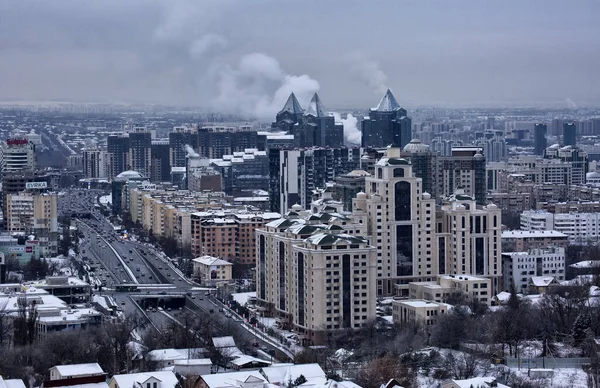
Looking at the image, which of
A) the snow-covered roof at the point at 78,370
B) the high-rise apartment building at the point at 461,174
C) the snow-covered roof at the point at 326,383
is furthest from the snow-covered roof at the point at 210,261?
the snow-covered roof at the point at 326,383

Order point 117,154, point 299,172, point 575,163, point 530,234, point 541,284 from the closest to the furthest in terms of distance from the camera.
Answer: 1. point 541,284
2. point 530,234
3. point 299,172
4. point 575,163
5. point 117,154

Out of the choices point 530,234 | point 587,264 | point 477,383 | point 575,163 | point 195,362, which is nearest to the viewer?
point 477,383

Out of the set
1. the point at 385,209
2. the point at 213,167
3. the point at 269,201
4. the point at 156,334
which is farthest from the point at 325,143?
the point at 156,334

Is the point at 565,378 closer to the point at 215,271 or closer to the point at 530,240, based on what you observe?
the point at 215,271

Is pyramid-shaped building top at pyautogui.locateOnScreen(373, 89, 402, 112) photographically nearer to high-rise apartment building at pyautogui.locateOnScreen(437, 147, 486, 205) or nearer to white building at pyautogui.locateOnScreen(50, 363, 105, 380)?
high-rise apartment building at pyautogui.locateOnScreen(437, 147, 486, 205)

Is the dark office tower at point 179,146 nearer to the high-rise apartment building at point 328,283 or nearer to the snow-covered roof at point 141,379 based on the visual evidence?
the high-rise apartment building at point 328,283

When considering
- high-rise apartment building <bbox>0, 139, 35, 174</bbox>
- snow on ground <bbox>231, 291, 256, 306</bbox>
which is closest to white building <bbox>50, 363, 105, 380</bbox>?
snow on ground <bbox>231, 291, 256, 306</bbox>

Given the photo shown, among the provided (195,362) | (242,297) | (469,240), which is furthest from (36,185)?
(195,362)
